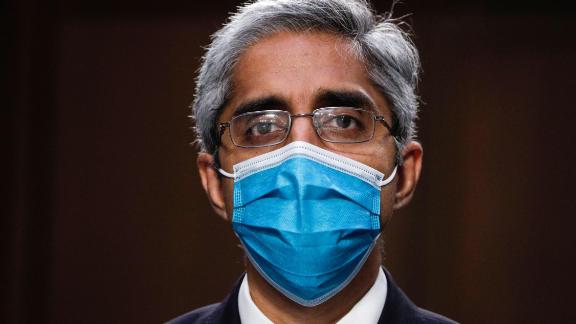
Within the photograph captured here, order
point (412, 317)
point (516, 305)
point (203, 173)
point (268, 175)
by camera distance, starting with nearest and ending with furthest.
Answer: point (268, 175)
point (412, 317)
point (203, 173)
point (516, 305)

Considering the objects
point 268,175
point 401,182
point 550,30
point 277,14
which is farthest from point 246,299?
point 550,30

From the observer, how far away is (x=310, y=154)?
1990 mm

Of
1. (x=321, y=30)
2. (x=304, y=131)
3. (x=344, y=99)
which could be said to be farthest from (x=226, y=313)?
(x=321, y=30)

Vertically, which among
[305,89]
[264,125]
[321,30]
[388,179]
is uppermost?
[321,30]

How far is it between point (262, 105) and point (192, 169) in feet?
7.12

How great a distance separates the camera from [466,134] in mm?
4098

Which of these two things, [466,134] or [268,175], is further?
[466,134]

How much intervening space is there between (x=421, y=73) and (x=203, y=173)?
211cm

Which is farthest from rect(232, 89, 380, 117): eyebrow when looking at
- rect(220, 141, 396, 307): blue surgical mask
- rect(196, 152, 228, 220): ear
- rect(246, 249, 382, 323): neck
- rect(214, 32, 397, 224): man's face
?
rect(246, 249, 382, 323): neck

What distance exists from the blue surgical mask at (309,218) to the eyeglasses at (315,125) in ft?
0.18

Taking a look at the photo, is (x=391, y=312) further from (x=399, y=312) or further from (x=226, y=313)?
(x=226, y=313)

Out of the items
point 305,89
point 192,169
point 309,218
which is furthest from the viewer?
point 192,169

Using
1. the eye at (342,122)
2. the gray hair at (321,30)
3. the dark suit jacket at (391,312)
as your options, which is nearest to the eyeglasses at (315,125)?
the eye at (342,122)

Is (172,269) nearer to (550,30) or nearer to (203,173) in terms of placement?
(203,173)
